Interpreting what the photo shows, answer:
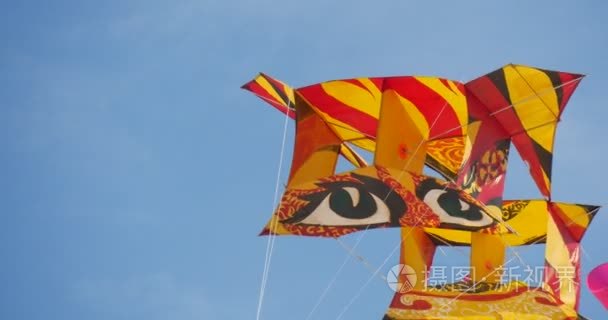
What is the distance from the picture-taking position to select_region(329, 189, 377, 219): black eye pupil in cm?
1189

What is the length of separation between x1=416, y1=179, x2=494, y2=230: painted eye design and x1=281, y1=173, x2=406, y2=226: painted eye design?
1.46 ft

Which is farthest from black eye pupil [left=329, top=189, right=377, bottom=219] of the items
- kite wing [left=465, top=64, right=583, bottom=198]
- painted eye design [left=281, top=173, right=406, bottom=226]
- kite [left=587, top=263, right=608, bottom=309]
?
kite [left=587, top=263, right=608, bottom=309]

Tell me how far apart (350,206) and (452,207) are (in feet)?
4.81

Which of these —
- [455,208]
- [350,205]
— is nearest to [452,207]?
[455,208]

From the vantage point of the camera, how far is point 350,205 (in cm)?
1194

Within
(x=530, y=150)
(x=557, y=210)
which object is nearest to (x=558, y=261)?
(x=557, y=210)

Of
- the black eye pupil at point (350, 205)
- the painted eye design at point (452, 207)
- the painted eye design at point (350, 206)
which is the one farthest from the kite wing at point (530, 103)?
the black eye pupil at point (350, 205)

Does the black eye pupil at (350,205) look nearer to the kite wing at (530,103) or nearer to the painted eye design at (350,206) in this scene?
the painted eye design at (350,206)

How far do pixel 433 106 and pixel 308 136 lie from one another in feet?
6.47

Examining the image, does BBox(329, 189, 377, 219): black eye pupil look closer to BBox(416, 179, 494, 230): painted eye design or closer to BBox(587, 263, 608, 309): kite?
BBox(416, 179, 494, 230): painted eye design

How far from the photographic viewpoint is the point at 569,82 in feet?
43.3

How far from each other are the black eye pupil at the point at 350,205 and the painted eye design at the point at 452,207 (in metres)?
0.77

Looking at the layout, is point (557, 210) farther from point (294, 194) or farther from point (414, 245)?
point (294, 194)

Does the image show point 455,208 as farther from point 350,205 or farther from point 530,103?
point 530,103
